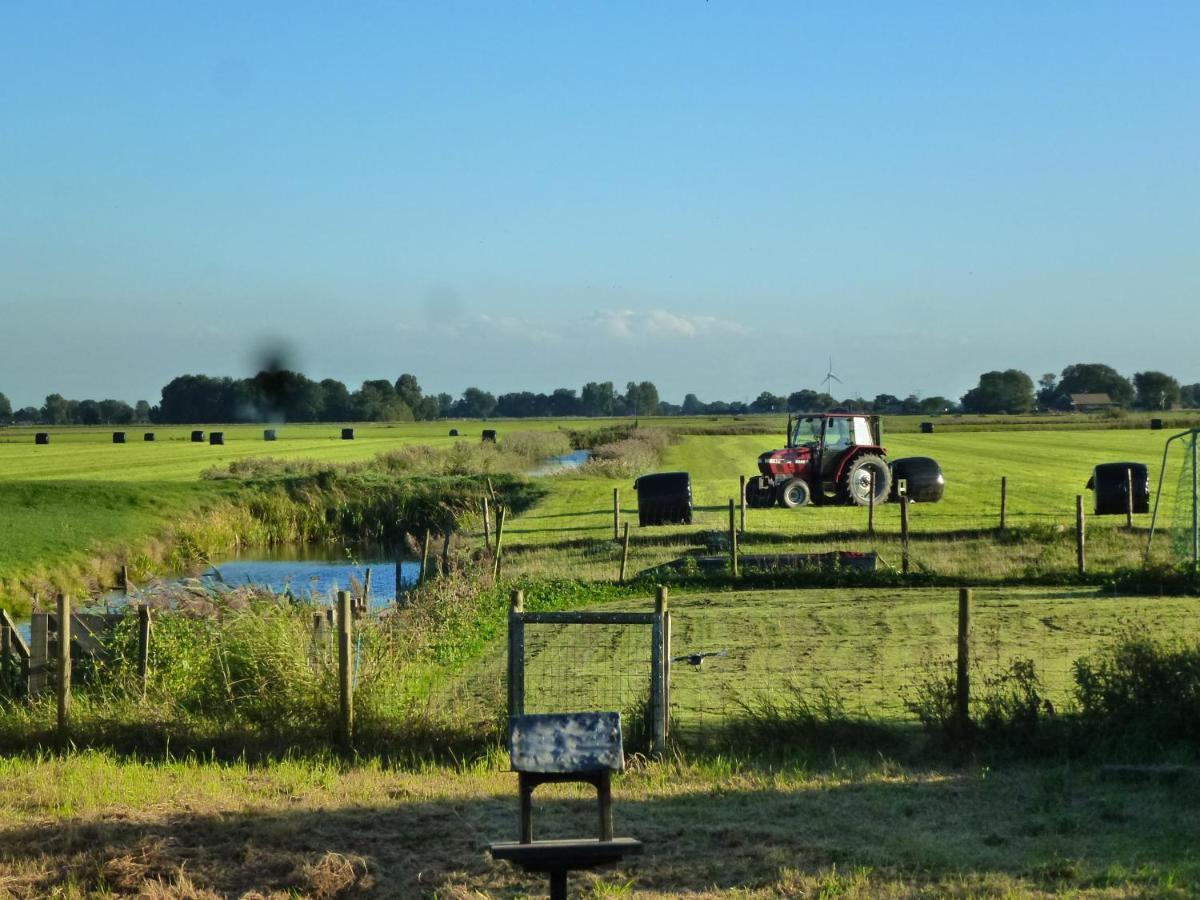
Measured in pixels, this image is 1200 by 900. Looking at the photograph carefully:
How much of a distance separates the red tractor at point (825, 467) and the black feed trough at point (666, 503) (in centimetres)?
251

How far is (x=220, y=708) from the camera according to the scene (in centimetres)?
1192

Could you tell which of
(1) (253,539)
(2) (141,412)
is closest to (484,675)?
(1) (253,539)

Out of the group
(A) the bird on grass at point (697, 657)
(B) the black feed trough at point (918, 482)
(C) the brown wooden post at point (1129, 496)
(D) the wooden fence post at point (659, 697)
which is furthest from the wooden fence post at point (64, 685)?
(B) the black feed trough at point (918, 482)

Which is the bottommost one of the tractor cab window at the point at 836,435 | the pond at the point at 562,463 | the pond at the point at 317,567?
the pond at the point at 317,567

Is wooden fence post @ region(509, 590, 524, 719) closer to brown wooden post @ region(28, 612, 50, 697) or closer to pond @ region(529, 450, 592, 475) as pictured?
brown wooden post @ region(28, 612, 50, 697)

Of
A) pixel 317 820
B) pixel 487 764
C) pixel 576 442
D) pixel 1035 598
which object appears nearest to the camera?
pixel 317 820

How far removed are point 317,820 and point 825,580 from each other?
1642 centimetres

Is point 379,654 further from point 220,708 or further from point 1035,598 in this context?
point 1035,598

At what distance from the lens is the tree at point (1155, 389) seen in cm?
17588

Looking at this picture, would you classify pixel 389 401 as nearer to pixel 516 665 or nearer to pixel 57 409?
pixel 57 409

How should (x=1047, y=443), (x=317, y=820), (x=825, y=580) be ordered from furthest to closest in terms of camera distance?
(x=1047, y=443), (x=825, y=580), (x=317, y=820)

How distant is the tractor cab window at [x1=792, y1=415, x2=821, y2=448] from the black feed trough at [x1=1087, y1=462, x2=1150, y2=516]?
667 centimetres

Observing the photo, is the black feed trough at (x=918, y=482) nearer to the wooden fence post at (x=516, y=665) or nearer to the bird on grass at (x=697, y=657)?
the bird on grass at (x=697, y=657)

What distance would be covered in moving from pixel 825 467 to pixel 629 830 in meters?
27.2
